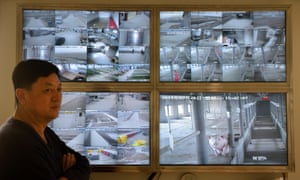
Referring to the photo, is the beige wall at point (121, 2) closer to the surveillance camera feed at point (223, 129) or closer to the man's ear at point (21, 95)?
the surveillance camera feed at point (223, 129)

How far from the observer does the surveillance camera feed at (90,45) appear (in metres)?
2.79

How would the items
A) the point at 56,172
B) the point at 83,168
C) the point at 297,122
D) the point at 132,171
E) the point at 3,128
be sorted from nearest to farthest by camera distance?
the point at 3,128 < the point at 56,172 < the point at 83,168 < the point at 132,171 < the point at 297,122

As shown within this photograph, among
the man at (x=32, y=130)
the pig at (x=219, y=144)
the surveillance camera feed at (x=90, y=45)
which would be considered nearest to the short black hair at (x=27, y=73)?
the man at (x=32, y=130)

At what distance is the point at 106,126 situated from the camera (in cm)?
276

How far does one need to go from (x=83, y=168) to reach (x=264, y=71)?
5.43 feet

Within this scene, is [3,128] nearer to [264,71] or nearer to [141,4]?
[141,4]

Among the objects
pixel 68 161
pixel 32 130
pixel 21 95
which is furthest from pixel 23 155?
pixel 68 161

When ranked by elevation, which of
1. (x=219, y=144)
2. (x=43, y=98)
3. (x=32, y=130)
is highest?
(x=43, y=98)

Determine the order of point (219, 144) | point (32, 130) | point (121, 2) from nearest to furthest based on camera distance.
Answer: point (32, 130) → point (219, 144) → point (121, 2)

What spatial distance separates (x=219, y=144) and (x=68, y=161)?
4.13 ft

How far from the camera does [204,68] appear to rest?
2.79 m

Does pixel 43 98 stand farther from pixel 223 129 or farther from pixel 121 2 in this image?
pixel 223 129

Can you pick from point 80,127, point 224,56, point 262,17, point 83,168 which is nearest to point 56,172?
point 83,168

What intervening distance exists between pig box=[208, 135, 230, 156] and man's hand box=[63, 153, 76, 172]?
1.15 m
